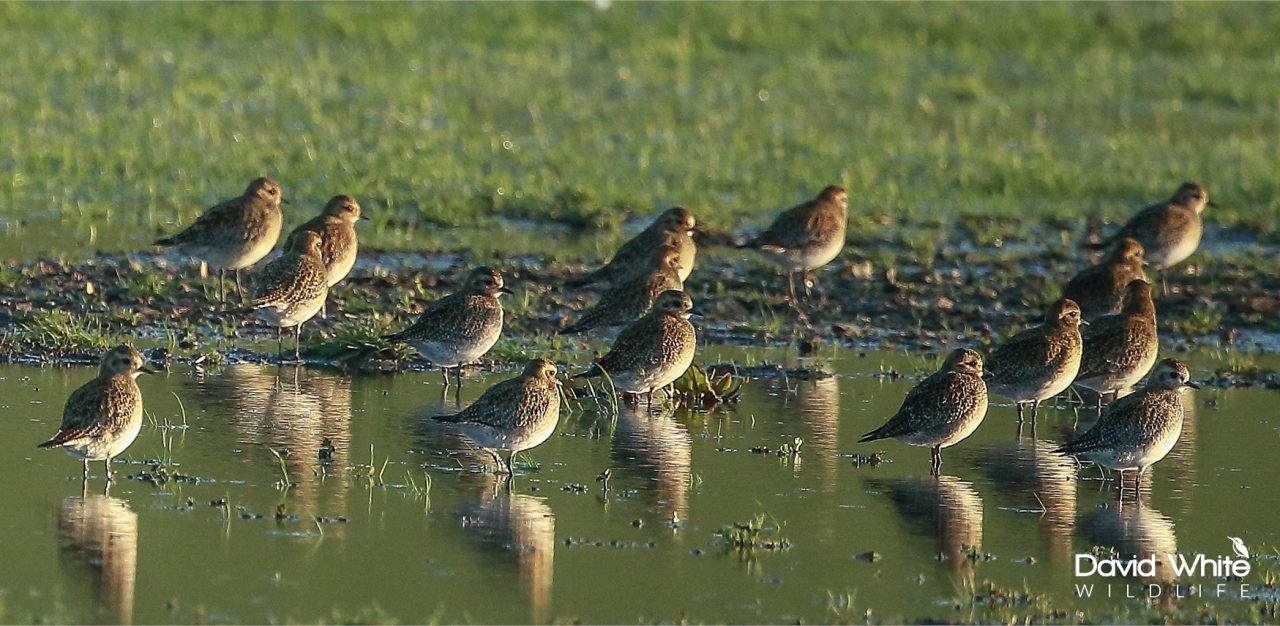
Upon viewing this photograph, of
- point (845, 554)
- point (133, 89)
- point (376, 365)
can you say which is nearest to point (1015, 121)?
point (133, 89)

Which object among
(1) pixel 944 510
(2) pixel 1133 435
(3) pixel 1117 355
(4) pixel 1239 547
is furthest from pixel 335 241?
(4) pixel 1239 547

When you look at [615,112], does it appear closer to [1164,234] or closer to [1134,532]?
[1164,234]

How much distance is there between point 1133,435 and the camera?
12555mm

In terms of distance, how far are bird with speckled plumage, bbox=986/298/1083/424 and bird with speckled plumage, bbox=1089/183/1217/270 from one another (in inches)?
235

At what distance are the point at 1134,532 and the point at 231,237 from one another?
9.36 m

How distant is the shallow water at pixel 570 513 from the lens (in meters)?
9.91

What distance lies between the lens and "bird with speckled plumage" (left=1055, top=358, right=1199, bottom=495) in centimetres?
1256

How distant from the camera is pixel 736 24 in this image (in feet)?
128

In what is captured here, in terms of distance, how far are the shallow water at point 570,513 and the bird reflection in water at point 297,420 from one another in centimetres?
3

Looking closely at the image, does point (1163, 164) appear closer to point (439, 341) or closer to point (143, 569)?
point (439, 341)

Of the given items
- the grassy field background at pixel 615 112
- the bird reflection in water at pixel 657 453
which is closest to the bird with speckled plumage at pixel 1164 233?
the grassy field background at pixel 615 112

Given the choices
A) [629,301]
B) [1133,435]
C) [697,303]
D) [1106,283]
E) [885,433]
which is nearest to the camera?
[1133,435]

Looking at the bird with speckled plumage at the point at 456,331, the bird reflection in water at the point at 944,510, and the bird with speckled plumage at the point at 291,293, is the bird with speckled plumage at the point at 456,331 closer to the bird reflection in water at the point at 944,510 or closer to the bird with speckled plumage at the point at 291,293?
the bird with speckled plumage at the point at 291,293

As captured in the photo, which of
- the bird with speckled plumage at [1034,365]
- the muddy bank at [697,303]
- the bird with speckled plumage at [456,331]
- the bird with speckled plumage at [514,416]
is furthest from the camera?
the muddy bank at [697,303]
